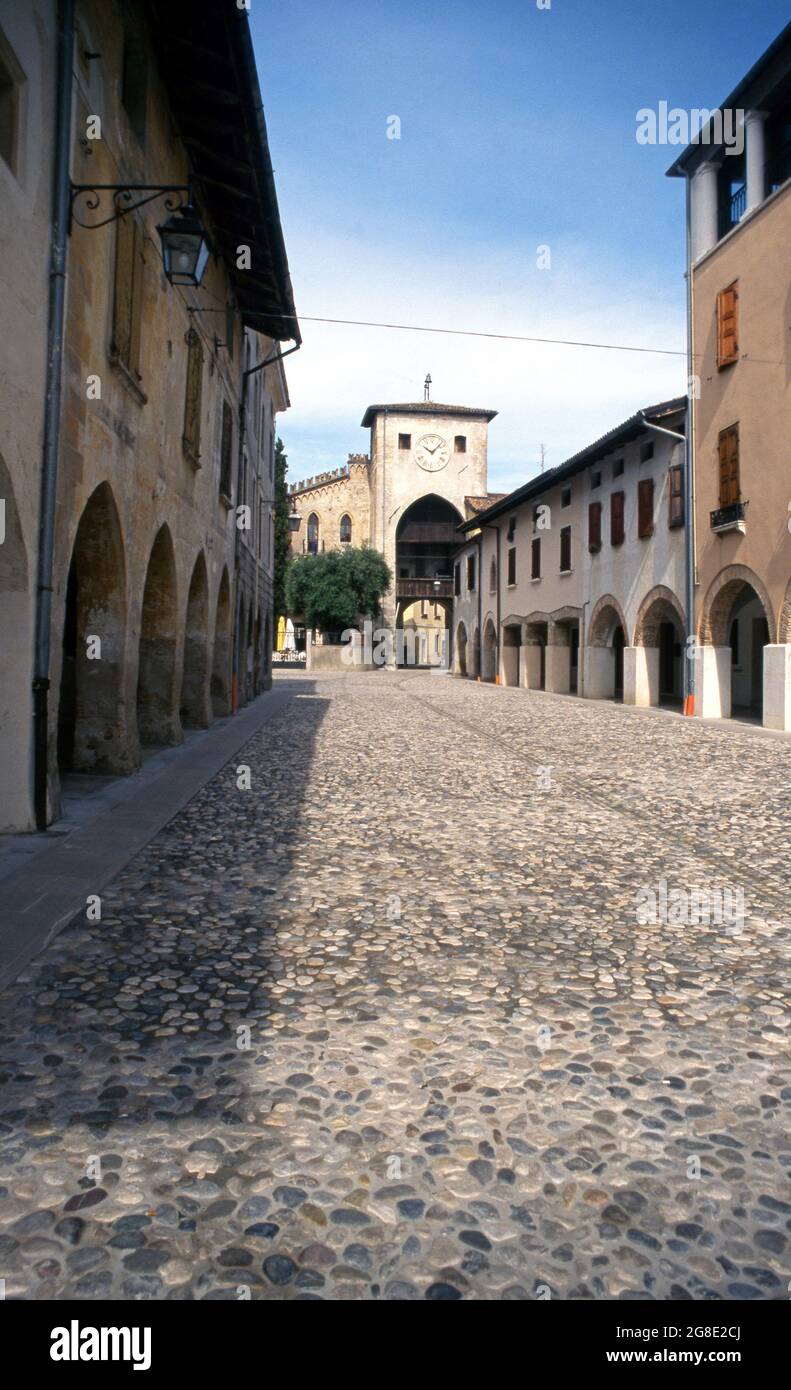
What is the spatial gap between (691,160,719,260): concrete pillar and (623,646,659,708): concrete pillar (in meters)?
9.36

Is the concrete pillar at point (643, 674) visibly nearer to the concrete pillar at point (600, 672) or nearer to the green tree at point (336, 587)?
the concrete pillar at point (600, 672)

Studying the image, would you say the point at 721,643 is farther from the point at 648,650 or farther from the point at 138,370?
the point at 138,370

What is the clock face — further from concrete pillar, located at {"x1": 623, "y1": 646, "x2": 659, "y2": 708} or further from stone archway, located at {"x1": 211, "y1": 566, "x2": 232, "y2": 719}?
stone archway, located at {"x1": 211, "y1": 566, "x2": 232, "y2": 719}

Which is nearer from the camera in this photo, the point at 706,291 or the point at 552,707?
the point at 706,291

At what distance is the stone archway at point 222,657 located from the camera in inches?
667

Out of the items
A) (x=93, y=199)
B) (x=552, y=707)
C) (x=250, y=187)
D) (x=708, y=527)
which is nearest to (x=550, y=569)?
(x=552, y=707)

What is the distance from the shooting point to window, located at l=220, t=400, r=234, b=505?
15.6m

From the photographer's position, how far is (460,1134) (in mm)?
2588

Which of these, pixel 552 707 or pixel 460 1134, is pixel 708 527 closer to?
pixel 552 707

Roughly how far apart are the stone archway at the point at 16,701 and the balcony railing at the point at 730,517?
15249 millimetres

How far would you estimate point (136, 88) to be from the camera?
897 cm

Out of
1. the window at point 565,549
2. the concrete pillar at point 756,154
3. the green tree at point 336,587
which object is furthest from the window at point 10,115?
the green tree at point 336,587

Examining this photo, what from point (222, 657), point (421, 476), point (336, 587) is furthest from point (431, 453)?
point (222, 657)
